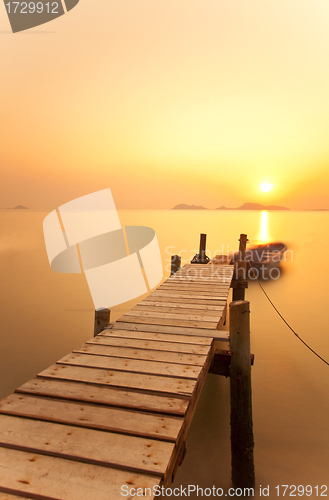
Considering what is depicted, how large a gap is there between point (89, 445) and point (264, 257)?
24.7m

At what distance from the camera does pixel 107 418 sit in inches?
97.3

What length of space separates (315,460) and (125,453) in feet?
12.8

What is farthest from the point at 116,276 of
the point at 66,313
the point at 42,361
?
the point at 42,361

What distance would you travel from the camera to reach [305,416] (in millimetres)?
5602

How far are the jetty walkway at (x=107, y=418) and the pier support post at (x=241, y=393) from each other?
0.37 metres

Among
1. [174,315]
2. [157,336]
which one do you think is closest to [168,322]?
[174,315]

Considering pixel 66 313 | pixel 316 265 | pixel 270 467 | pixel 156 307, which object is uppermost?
pixel 316 265

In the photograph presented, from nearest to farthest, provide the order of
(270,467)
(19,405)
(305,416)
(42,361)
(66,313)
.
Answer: (19,405)
(270,467)
(305,416)
(42,361)
(66,313)

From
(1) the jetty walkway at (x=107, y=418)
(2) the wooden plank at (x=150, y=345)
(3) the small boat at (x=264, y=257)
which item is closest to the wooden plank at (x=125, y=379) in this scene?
(1) the jetty walkway at (x=107, y=418)

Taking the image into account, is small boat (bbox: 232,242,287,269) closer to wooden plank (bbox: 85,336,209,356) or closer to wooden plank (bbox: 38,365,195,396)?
wooden plank (bbox: 85,336,209,356)

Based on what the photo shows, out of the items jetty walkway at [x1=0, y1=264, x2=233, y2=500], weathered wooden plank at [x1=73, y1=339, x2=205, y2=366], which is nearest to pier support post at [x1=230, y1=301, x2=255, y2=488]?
jetty walkway at [x1=0, y1=264, x2=233, y2=500]

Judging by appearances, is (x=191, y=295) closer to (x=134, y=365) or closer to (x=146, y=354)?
(x=146, y=354)

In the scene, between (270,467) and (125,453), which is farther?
(270,467)

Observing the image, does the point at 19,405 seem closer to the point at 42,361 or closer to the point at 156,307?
the point at 156,307
